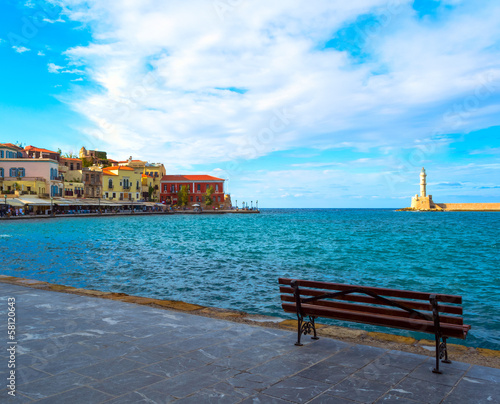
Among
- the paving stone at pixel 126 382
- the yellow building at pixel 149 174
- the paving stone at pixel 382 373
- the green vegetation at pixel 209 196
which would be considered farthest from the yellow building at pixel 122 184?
the paving stone at pixel 382 373

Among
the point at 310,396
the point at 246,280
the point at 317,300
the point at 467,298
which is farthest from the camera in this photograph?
the point at 246,280

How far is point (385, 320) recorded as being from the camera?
4684 mm

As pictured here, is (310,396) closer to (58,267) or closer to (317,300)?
(317,300)

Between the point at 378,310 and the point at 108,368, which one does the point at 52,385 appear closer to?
the point at 108,368

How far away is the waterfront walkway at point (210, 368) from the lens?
358 cm

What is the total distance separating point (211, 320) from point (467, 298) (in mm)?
9998

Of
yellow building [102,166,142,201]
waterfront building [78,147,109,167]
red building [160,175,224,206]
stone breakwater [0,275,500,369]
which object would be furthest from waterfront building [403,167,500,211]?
stone breakwater [0,275,500,369]

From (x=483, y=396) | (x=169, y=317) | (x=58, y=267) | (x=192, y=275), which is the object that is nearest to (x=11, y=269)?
(x=58, y=267)

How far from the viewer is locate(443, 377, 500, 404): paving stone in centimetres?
350

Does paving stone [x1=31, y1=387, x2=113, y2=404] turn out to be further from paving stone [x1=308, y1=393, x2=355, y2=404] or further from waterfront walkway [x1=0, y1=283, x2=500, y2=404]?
paving stone [x1=308, y1=393, x2=355, y2=404]

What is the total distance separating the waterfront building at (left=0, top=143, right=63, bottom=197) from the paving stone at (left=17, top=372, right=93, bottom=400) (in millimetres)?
65215

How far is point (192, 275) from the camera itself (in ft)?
50.3

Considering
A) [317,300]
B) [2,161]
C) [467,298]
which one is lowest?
[467,298]

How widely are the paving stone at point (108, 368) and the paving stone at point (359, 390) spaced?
6.85 feet
